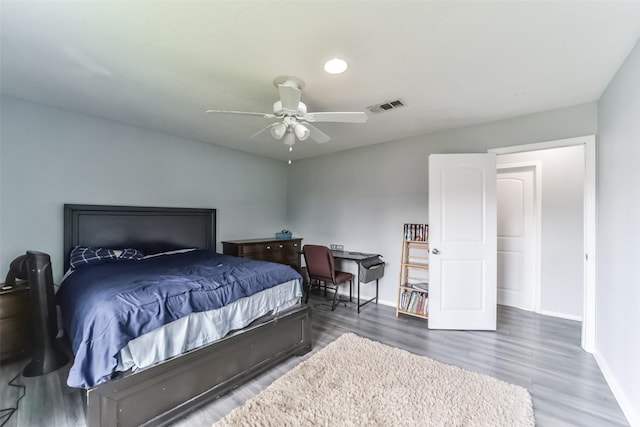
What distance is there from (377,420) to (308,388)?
537mm

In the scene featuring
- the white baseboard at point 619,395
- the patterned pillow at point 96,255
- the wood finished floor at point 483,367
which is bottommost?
the wood finished floor at point 483,367

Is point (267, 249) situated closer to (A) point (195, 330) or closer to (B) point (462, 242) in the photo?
(A) point (195, 330)

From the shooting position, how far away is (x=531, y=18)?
4.99ft


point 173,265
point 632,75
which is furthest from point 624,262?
point 173,265

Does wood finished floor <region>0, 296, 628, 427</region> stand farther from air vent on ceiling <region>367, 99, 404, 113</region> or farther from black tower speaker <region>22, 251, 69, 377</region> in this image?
air vent on ceiling <region>367, 99, 404, 113</region>

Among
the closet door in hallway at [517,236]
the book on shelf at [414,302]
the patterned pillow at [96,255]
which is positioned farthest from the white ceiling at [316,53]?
the book on shelf at [414,302]

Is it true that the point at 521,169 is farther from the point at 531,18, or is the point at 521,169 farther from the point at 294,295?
the point at 294,295

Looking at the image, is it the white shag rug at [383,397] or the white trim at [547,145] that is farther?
the white trim at [547,145]

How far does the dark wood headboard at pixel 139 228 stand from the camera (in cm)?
292

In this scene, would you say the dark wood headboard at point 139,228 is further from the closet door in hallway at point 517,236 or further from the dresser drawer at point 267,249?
the closet door in hallway at point 517,236

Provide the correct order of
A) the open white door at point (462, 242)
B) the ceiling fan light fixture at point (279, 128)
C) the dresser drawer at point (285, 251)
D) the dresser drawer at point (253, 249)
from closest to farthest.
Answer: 1. the ceiling fan light fixture at point (279, 128)
2. the open white door at point (462, 242)
3. the dresser drawer at point (253, 249)
4. the dresser drawer at point (285, 251)

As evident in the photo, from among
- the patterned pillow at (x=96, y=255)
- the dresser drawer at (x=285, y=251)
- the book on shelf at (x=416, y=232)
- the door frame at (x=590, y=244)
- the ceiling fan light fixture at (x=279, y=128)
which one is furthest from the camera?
the dresser drawer at (x=285, y=251)

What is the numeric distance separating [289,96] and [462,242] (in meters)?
2.53

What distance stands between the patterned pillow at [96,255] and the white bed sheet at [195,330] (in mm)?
1771
